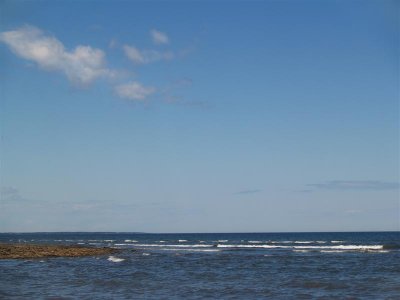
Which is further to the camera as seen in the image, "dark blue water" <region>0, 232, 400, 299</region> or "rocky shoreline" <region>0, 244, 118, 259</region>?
"rocky shoreline" <region>0, 244, 118, 259</region>

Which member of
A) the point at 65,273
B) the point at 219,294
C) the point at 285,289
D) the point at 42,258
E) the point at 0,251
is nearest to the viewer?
the point at 219,294

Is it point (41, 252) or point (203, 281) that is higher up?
point (41, 252)

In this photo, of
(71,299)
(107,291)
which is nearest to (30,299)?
(71,299)

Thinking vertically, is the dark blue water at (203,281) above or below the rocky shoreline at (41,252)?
below

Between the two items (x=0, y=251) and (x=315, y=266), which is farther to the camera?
(x=0, y=251)

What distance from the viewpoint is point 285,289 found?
23.4 m

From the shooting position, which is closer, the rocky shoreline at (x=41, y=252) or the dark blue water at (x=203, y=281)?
the dark blue water at (x=203, y=281)

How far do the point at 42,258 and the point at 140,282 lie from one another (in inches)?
816

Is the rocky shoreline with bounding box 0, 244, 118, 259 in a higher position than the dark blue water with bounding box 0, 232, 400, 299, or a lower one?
higher

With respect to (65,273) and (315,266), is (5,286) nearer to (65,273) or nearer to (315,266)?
(65,273)

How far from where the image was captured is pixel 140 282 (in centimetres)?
2605

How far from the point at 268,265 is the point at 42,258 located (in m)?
20.0

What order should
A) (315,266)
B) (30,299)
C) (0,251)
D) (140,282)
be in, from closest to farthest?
1. (30,299)
2. (140,282)
3. (315,266)
4. (0,251)

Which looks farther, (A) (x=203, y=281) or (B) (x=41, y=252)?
(B) (x=41, y=252)
